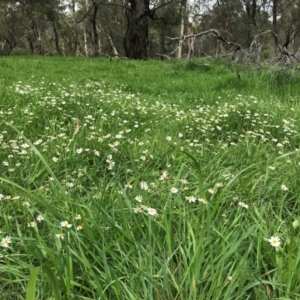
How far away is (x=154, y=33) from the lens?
43.1 metres

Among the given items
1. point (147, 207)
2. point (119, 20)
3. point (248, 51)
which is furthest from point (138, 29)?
point (119, 20)

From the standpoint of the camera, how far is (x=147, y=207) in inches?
76.0

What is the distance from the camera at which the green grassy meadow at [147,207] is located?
1.55m

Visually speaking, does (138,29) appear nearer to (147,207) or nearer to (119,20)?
(147,207)

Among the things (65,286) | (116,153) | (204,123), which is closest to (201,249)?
(65,286)

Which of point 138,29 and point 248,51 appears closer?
point 248,51

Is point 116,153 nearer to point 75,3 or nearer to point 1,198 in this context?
point 1,198

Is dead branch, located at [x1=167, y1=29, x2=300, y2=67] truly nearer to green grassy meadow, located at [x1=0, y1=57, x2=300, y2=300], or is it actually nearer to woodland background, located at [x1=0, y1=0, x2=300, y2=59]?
green grassy meadow, located at [x1=0, y1=57, x2=300, y2=300]

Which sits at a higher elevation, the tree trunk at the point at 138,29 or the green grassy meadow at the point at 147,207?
the tree trunk at the point at 138,29

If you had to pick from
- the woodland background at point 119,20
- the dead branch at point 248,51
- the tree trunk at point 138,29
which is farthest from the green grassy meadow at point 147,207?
the woodland background at point 119,20

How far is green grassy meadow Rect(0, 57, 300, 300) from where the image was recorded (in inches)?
60.9

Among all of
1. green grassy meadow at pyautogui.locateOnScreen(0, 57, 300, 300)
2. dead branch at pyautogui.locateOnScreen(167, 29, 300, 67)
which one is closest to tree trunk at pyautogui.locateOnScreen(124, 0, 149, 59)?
dead branch at pyautogui.locateOnScreen(167, 29, 300, 67)

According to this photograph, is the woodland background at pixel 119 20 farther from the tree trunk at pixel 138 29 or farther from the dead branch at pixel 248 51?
the dead branch at pixel 248 51

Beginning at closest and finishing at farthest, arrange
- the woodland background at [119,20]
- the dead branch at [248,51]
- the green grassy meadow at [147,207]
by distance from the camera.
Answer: the green grassy meadow at [147,207] < the dead branch at [248,51] < the woodland background at [119,20]
